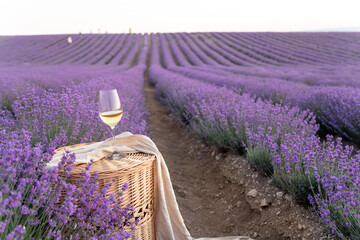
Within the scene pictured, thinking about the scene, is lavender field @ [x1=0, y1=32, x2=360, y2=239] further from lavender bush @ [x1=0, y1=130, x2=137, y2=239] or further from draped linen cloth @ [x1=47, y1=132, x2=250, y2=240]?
draped linen cloth @ [x1=47, y1=132, x2=250, y2=240]

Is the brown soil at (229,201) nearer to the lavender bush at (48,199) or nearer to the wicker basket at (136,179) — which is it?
the wicker basket at (136,179)

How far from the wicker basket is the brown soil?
33.7 inches

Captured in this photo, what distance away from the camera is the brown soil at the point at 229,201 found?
→ 78.1 inches

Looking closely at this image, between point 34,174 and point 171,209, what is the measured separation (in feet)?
3.19

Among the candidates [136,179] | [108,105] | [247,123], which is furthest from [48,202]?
[247,123]

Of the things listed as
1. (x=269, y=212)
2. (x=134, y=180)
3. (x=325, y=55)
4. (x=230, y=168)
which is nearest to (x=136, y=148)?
(x=134, y=180)

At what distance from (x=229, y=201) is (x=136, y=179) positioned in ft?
5.07

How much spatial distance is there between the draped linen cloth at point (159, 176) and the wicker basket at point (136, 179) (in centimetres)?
4

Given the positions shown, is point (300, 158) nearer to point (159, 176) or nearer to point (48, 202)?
point (159, 176)

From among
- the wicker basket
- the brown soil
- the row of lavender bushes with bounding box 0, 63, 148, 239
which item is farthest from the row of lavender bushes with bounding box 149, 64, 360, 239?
the row of lavender bushes with bounding box 0, 63, 148, 239

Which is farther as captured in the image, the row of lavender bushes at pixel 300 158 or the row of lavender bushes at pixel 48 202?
the row of lavender bushes at pixel 300 158

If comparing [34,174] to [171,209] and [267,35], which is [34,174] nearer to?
[171,209]

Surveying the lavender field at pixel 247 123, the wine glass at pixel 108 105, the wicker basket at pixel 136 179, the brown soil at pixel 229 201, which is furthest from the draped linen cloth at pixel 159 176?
the brown soil at pixel 229 201

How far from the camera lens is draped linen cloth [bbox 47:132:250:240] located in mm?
1592
